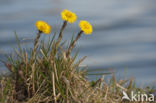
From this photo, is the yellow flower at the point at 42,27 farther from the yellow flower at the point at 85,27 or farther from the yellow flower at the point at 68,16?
the yellow flower at the point at 85,27

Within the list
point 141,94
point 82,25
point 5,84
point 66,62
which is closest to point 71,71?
point 66,62

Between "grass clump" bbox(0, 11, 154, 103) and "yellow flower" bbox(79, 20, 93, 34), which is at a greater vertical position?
"yellow flower" bbox(79, 20, 93, 34)

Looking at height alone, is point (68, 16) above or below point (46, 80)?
above

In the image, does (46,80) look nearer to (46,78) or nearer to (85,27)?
(46,78)

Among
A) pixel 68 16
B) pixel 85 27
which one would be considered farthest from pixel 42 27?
pixel 85 27

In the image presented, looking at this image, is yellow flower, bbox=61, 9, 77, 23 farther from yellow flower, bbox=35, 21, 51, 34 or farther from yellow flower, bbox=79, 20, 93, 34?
yellow flower, bbox=35, 21, 51, 34
